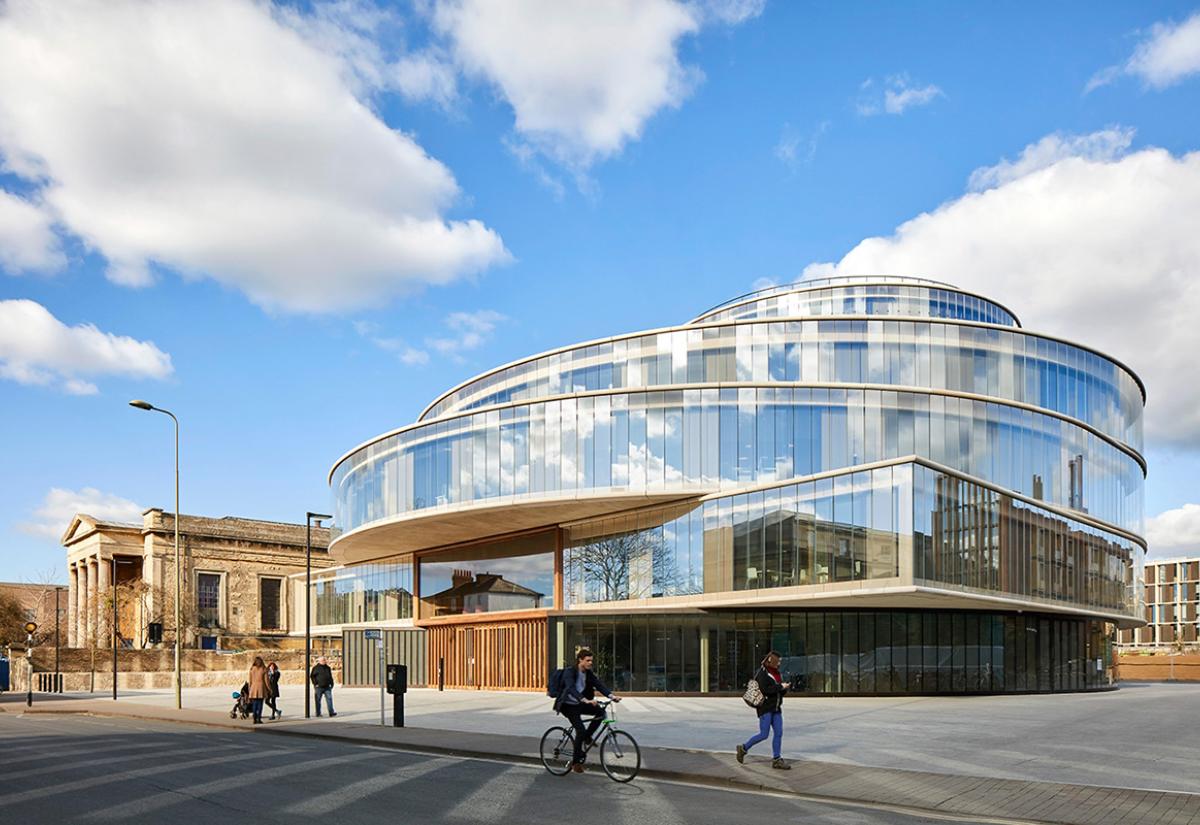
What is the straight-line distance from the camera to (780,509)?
A: 40.6 meters

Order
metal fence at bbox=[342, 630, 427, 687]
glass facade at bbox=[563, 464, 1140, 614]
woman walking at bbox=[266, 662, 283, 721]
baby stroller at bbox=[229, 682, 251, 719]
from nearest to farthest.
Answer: woman walking at bbox=[266, 662, 283, 721]
baby stroller at bbox=[229, 682, 251, 719]
glass facade at bbox=[563, 464, 1140, 614]
metal fence at bbox=[342, 630, 427, 687]

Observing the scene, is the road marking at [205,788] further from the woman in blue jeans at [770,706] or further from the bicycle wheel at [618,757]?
the woman in blue jeans at [770,706]

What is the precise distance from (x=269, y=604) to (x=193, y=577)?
812cm

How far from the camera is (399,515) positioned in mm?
50812

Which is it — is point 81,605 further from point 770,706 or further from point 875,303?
point 770,706

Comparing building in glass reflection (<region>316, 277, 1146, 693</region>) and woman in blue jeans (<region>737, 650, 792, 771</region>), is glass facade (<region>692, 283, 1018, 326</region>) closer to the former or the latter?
building in glass reflection (<region>316, 277, 1146, 693</region>)

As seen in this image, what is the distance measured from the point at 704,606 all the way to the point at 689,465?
5.97m

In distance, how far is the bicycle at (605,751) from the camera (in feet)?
51.2

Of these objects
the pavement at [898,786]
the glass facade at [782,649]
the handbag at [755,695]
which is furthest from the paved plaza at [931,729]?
the glass facade at [782,649]

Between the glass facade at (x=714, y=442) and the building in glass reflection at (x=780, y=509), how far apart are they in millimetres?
101

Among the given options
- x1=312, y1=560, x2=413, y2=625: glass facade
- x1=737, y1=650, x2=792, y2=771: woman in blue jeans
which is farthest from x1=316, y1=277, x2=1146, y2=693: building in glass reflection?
x1=737, y1=650, x2=792, y2=771: woman in blue jeans

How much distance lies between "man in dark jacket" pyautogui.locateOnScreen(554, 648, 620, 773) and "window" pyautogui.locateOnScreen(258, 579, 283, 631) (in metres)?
87.5

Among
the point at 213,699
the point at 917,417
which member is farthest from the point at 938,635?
the point at 213,699

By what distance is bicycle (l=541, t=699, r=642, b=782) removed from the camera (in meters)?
15.6
